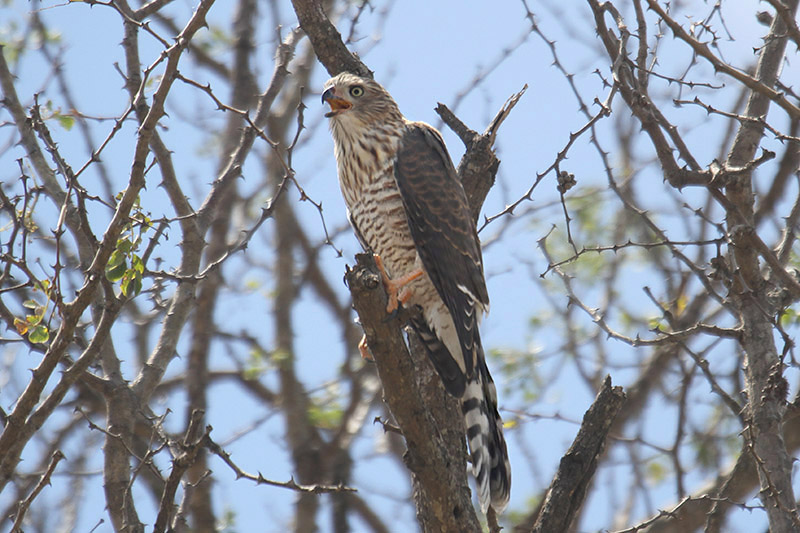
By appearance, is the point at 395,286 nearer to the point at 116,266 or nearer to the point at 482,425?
the point at 482,425

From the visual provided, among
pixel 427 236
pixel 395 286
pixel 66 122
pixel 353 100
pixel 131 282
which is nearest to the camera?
pixel 131 282

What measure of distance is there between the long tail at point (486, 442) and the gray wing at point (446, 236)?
110 mm

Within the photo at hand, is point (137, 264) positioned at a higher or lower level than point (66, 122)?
lower

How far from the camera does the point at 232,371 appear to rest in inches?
334

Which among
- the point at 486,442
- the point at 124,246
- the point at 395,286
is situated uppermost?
the point at 395,286

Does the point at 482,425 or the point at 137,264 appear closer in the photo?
the point at 137,264

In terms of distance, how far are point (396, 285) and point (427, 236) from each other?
446mm

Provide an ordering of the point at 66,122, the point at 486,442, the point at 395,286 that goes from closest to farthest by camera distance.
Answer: the point at 395,286
the point at 486,442
the point at 66,122

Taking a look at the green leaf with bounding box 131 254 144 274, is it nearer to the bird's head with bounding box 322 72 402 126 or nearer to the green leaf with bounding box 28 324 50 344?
the green leaf with bounding box 28 324 50 344

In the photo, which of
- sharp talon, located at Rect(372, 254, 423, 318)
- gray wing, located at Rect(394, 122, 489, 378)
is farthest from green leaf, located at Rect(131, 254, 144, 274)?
gray wing, located at Rect(394, 122, 489, 378)

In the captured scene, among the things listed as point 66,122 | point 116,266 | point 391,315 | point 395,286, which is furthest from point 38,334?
point 66,122

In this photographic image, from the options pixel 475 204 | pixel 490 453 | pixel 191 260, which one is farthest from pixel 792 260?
pixel 191 260

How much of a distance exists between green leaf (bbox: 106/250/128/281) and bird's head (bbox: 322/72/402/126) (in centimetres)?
201

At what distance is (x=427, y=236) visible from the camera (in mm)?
4895
